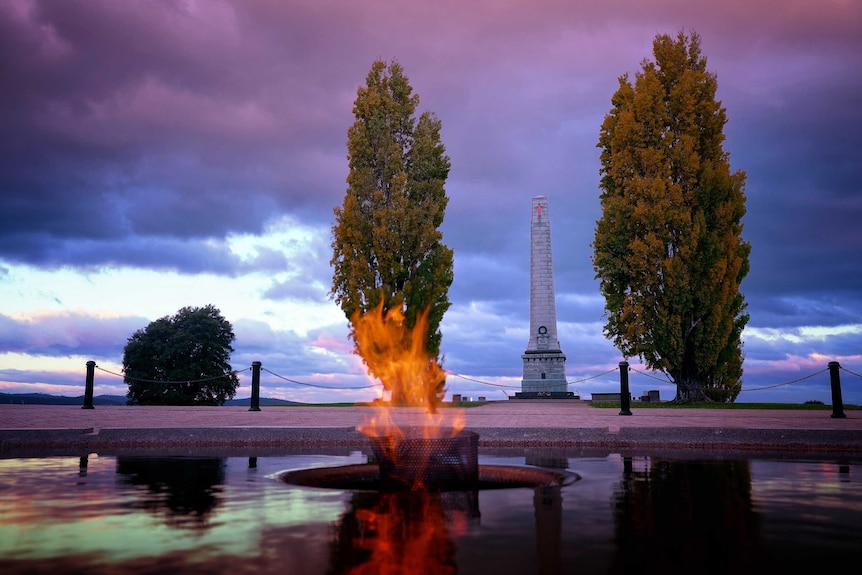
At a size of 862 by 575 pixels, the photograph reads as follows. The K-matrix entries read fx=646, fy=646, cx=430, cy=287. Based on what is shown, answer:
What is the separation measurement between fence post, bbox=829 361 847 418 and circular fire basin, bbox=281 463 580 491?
13.1 meters

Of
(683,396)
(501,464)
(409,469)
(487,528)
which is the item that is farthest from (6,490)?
(683,396)

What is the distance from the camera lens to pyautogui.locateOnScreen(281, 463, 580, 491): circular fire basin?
7.44 meters

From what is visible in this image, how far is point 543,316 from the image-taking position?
40.2 m

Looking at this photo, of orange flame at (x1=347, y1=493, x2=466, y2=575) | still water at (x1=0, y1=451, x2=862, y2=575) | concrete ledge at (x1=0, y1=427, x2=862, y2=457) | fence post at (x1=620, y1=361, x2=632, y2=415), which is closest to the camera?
orange flame at (x1=347, y1=493, x2=466, y2=575)

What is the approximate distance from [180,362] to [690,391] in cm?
2615

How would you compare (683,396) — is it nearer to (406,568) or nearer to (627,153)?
(627,153)

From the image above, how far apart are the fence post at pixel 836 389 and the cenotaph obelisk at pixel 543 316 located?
22.1 metres

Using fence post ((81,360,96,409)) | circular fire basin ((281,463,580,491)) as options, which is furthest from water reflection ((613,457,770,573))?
fence post ((81,360,96,409))

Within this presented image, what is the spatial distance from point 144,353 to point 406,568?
36575mm

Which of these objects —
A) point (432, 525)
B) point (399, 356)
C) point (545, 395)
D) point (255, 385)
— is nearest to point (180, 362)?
point (399, 356)

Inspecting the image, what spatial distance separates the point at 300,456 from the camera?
34.3 feet

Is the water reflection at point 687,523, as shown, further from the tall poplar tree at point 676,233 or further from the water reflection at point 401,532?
the tall poplar tree at point 676,233

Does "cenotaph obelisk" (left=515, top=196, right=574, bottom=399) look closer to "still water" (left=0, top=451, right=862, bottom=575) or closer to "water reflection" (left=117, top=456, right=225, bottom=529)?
"water reflection" (left=117, top=456, right=225, bottom=529)

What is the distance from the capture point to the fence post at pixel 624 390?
19000 millimetres
